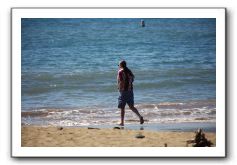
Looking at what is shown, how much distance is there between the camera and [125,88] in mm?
9914

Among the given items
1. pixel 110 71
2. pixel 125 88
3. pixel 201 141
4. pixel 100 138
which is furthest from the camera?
pixel 110 71

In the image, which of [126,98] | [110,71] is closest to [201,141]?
[126,98]

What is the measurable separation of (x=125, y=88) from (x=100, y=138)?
0.71 m

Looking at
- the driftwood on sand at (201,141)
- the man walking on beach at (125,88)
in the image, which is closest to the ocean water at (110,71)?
the man walking on beach at (125,88)

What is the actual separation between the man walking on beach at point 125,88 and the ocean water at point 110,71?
0.12 meters

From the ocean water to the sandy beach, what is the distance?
0.20 meters

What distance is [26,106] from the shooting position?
959 centimetres

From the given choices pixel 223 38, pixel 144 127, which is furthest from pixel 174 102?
pixel 223 38

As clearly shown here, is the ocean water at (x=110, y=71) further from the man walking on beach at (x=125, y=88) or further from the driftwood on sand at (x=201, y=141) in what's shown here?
the driftwood on sand at (x=201, y=141)

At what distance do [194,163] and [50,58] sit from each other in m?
2.11

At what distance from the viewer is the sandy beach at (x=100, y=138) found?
9.51 meters

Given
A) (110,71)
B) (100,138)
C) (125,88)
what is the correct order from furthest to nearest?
(110,71) → (125,88) → (100,138)

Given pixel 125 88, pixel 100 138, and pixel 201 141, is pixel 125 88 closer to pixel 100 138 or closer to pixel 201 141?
pixel 100 138

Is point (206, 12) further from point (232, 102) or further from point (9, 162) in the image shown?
point (9, 162)
